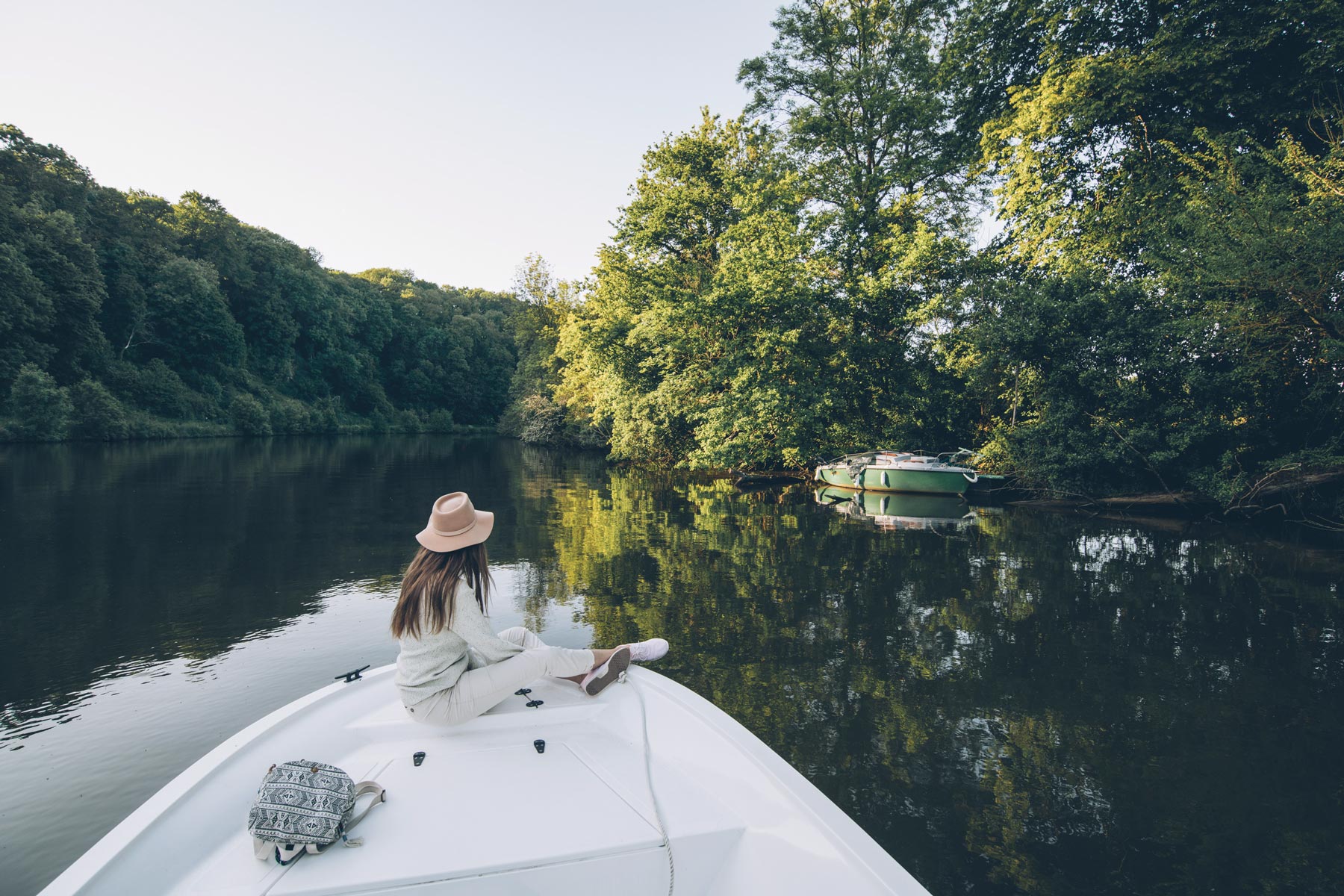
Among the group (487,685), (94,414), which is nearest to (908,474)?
Result: (487,685)

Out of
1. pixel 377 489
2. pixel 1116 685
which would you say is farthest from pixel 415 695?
pixel 377 489

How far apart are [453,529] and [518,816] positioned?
1377 mm

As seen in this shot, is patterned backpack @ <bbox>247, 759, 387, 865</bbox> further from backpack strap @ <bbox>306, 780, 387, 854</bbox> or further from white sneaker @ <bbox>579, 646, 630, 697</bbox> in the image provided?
white sneaker @ <bbox>579, 646, 630, 697</bbox>

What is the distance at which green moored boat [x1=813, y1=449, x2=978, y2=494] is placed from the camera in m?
17.0

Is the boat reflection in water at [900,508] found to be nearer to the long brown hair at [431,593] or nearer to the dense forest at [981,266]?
the dense forest at [981,266]

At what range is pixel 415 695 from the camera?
10.3 ft

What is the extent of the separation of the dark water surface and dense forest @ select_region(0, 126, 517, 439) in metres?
26.3

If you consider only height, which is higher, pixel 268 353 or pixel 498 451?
pixel 268 353

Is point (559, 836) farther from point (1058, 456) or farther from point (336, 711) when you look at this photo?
point (1058, 456)

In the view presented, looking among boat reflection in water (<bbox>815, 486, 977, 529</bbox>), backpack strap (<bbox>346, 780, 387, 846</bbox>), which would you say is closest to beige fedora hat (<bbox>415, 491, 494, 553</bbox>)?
backpack strap (<bbox>346, 780, 387, 846</bbox>)

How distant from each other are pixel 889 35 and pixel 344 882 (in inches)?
1026

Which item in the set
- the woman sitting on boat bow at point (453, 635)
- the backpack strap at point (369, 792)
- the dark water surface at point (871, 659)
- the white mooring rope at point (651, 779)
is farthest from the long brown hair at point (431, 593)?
the dark water surface at point (871, 659)

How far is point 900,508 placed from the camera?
51.1ft

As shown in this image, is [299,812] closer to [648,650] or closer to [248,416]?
[648,650]
